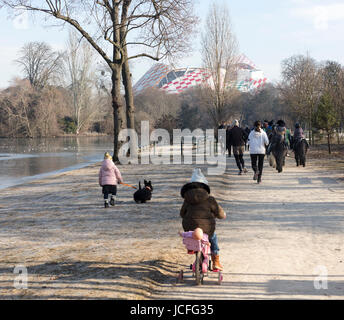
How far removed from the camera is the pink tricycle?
511 centimetres

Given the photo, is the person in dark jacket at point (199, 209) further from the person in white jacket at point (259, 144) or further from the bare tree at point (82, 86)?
the bare tree at point (82, 86)

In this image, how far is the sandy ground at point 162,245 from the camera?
4953mm

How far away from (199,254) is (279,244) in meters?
1.94

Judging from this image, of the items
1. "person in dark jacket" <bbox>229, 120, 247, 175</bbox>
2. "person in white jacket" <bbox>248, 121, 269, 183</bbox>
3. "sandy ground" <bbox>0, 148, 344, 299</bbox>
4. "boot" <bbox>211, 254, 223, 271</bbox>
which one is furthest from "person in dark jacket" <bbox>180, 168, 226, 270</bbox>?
"person in dark jacket" <bbox>229, 120, 247, 175</bbox>

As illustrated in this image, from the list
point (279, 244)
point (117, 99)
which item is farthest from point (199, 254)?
point (117, 99)

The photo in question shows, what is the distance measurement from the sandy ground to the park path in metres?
0.01

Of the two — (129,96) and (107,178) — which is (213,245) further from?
(129,96)

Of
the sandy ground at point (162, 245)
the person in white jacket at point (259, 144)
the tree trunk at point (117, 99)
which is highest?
the tree trunk at point (117, 99)

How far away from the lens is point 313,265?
5629 mm

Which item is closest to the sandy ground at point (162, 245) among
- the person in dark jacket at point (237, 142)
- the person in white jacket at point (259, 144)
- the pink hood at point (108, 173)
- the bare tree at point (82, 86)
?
the pink hood at point (108, 173)

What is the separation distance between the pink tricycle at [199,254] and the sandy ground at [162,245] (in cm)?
9

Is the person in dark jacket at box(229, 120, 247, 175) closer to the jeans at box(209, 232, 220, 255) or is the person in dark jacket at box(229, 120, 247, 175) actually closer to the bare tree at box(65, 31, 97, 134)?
the jeans at box(209, 232, 220, 255)

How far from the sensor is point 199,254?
5.17m
